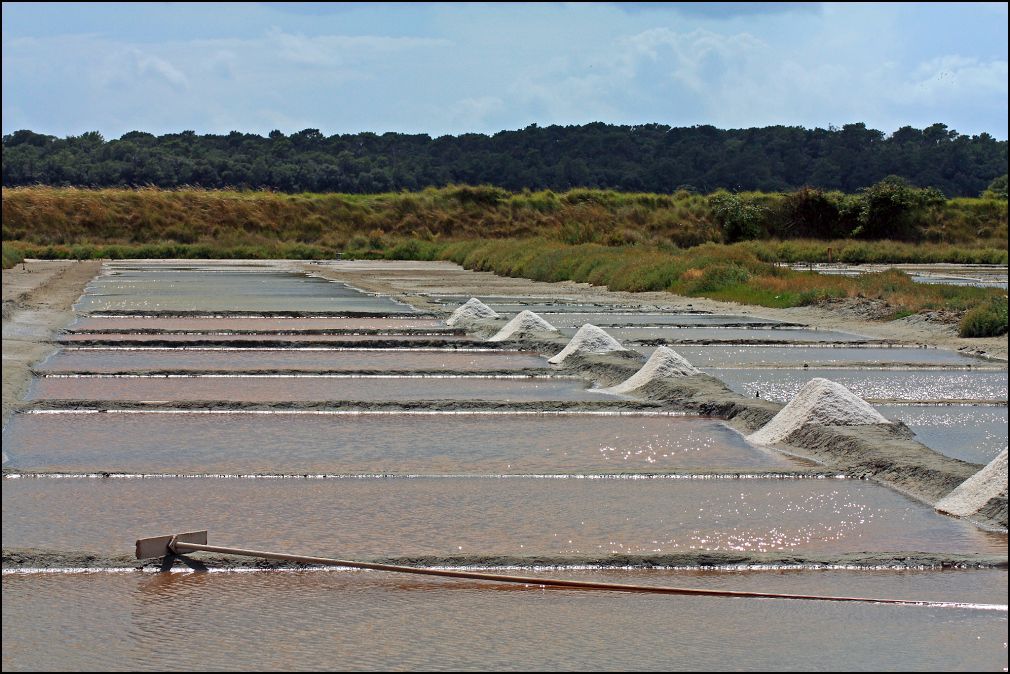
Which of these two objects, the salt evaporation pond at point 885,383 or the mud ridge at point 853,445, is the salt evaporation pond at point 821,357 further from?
the mud ridge at point 853,445

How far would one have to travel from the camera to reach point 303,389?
11.2 meters

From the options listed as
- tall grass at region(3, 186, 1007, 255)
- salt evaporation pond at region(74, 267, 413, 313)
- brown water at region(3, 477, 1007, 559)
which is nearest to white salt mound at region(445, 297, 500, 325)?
salt evaporation pond at region(74, 267, 413, 313)

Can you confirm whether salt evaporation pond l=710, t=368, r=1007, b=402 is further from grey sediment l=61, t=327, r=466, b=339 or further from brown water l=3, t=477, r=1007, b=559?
grey sediment l=61, t=327, r=466, b=339

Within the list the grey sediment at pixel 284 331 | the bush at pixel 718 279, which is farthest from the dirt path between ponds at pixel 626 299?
the grey sediment at pixel 284 331

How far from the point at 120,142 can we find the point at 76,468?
81.2m

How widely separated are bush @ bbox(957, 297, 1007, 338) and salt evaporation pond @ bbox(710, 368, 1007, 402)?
3348 millimetres

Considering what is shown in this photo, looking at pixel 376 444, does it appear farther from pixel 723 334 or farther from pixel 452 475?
pixel 723 334

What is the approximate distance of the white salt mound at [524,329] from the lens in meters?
15.4

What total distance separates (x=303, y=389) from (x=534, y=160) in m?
81.9

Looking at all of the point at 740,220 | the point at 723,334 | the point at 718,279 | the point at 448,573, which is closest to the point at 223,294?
the point at 718,279

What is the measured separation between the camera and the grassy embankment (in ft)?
119

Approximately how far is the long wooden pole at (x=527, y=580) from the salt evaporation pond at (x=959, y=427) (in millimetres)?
3016

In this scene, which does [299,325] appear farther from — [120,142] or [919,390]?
[120,142]

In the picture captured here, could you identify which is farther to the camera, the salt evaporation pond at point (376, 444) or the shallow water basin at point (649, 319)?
the shallow water basin at point (649, 319)
